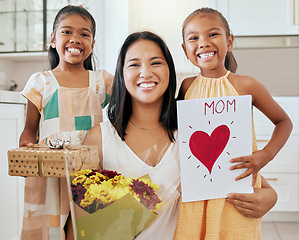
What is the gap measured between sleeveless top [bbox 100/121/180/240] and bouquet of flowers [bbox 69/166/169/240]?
0.05 meters

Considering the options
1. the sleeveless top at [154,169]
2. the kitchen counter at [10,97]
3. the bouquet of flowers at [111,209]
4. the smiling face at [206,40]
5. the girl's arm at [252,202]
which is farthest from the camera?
the kitchen counter at [10,97]

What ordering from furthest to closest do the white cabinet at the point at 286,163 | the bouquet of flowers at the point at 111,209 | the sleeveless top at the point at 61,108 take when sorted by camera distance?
the white cabinet at the point at 286,163
the sleeveless top at the point at 61,108
the bouquet of flowers at the point at 111,209

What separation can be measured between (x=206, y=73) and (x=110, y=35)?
1.68m

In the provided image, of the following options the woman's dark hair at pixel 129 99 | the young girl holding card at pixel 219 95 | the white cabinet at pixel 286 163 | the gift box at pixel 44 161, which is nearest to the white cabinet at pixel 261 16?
the white cabinet at pixel 286 163

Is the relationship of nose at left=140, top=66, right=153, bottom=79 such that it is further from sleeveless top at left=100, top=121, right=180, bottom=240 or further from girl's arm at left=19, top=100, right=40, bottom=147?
girl's arm at left=19, top=100, right=40, bottom=147

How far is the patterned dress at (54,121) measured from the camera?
1049 mm

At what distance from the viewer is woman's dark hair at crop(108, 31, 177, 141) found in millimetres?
1021

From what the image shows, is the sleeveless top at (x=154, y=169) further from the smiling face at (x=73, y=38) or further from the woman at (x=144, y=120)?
the smiling face at (x=73, y=38)

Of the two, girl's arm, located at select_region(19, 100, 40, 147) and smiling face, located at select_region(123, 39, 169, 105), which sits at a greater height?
smiling face, located at select_region(123, 39, 169, 105)

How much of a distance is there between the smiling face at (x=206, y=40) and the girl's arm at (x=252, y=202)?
14.5 inches

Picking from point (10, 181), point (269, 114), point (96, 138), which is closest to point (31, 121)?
point (96, 138)

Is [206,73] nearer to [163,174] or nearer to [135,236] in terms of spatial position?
[163,174]

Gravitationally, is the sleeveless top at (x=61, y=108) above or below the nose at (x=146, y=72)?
below

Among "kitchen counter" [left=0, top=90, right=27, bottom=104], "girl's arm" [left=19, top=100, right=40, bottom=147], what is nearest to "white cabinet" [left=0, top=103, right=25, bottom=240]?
"kitchen counter" [left=0, top=90, right=27, bottom=104]
